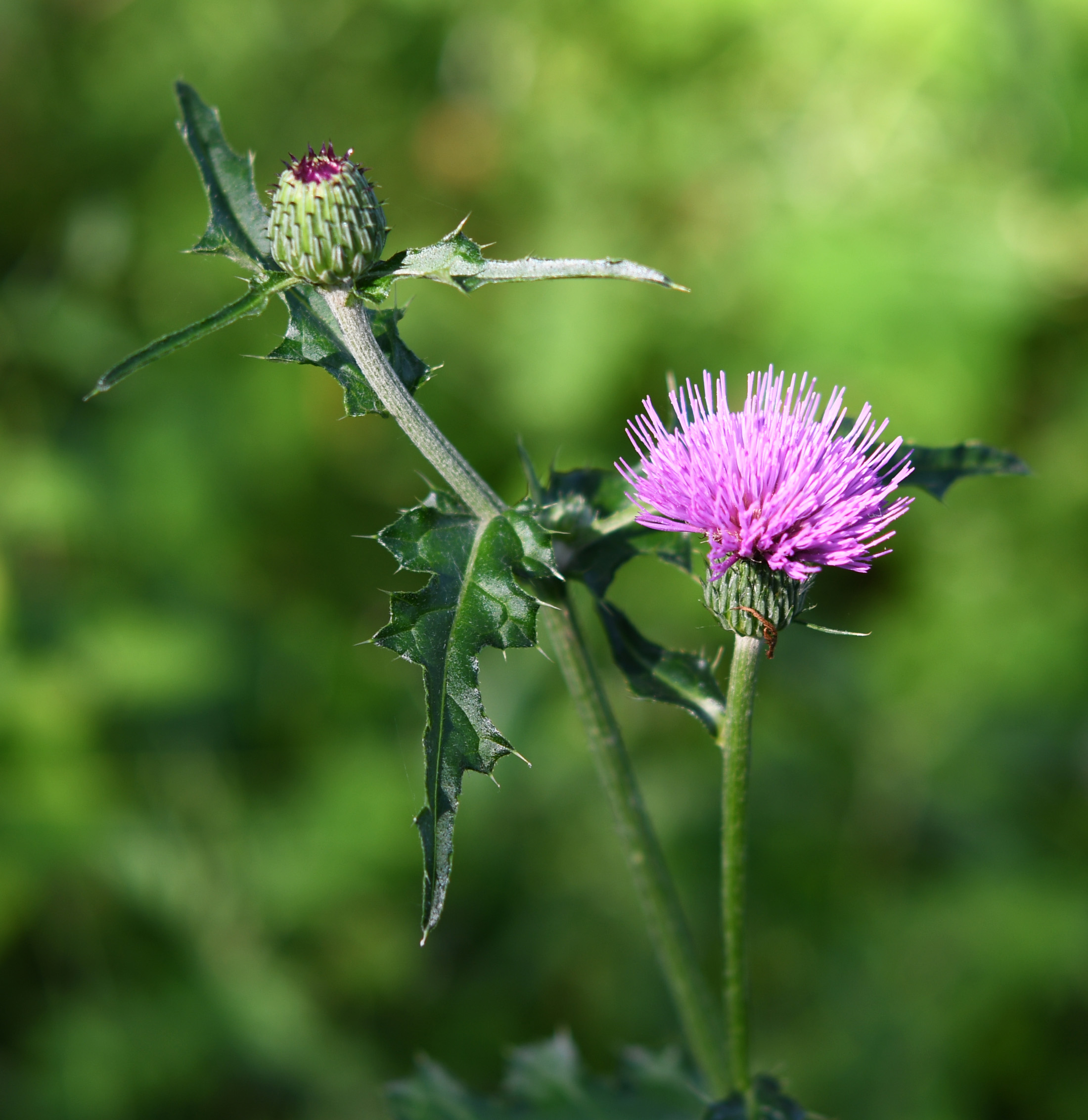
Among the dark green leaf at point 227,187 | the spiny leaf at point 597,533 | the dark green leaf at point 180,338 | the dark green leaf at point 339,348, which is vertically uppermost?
the dark green leaf at point 227,187

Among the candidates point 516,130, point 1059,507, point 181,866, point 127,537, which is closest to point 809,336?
point 1059,507

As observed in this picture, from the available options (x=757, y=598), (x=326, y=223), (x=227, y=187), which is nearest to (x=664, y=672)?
(x=757, y=598)

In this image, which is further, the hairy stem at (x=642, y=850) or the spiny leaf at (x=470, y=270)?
the hairy stem at (x=642, y=850)

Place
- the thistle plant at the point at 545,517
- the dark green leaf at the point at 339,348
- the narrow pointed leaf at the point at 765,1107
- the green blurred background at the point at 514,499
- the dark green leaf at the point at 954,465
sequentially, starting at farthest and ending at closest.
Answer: the green blurred background at the point at 514,499 < the dark green leaf at the point at 954,465 < the narrow pointed leaf at the point at 765,1107 < the dark green leaf at the point at 339,348 < the thistle plant at the point at 545,517

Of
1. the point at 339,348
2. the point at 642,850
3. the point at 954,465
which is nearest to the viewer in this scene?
the point at 339,348

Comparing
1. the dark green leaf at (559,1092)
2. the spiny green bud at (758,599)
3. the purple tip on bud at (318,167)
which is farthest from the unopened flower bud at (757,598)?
the dark green leaf at (559,1092)

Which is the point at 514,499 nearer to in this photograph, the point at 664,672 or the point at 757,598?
the point at 664,672

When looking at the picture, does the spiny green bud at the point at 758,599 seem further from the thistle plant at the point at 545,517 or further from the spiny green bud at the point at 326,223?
the spiny green bud at the point at 326,223

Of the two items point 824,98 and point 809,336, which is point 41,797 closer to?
point 809,336

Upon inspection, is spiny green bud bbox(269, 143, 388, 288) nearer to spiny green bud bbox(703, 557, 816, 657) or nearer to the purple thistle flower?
Answer: the purple thistle flower
